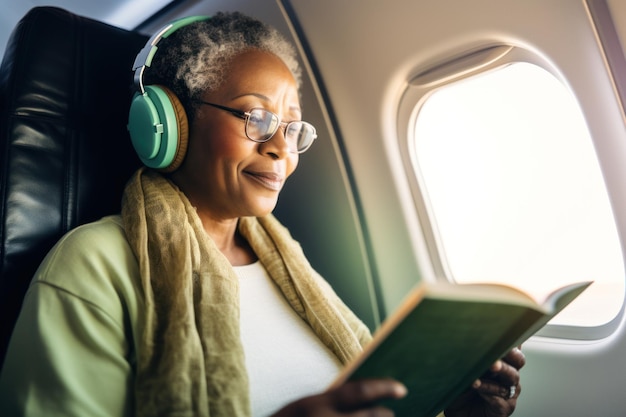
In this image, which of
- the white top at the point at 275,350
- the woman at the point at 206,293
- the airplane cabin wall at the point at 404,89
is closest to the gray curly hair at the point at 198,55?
the woman at the point at 206,293

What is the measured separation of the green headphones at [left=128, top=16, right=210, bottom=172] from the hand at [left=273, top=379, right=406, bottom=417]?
81cm

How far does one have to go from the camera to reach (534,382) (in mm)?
1655

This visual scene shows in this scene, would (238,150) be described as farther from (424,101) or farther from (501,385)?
(501,385)

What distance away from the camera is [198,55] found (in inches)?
57.7

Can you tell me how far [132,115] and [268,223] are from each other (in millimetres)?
561

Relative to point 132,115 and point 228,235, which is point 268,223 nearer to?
point 228,235

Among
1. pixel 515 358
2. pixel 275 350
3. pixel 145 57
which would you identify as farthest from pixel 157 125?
pixel 515 358

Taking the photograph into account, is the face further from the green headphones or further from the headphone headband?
the headphone headband

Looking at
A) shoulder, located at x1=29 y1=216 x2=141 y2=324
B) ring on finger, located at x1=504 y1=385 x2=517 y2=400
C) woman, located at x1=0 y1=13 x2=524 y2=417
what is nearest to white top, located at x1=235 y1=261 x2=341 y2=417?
woman, located at x1=0 y1=13 x2=524 y2=417

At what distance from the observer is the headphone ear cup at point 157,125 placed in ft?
4.44

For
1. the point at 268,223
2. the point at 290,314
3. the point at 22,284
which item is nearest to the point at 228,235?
the point at 268,223

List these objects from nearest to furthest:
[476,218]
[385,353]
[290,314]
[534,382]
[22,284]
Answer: [385,353] < [22,284] < [290,314] < [534,382] < [476,218]

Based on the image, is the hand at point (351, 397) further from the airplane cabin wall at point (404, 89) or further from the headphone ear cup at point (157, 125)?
the airplane cabin wall at point (404, 89)

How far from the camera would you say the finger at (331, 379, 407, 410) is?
79 centimetres
